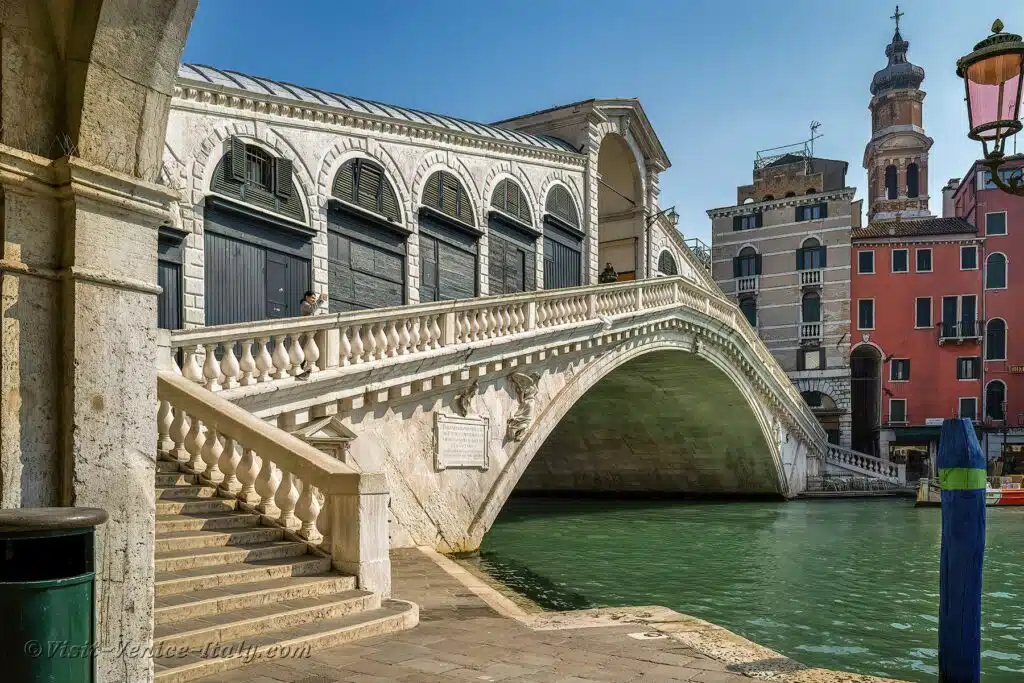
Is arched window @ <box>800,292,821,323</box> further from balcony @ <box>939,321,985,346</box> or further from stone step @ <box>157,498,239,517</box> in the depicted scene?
stone step @ <box>157,498,239,517</box>

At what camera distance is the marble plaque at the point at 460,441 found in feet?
36.9

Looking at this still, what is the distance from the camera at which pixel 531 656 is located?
15.8 ft

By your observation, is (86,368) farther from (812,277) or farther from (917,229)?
(917,229)

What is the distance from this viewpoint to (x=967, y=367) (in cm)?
3300

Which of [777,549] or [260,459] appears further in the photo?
[777,549]

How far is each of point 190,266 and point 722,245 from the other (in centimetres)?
3046

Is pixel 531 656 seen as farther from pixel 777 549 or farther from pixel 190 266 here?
pixel 777 549

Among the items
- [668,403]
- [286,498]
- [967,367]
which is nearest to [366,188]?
[286,498]

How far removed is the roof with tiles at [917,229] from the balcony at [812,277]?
6.49 ft

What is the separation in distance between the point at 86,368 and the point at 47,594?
3.80 feet

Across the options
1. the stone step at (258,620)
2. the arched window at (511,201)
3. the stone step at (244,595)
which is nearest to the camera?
the stone step at (258,620)

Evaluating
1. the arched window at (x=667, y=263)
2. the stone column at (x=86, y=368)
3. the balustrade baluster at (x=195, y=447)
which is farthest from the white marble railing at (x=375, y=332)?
the arched window at (x=667, y=263)

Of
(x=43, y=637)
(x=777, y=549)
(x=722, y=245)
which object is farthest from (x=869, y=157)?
(x=43, y=637)

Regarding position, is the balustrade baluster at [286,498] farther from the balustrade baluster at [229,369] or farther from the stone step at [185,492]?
the balustrade baluster at [229,369]
